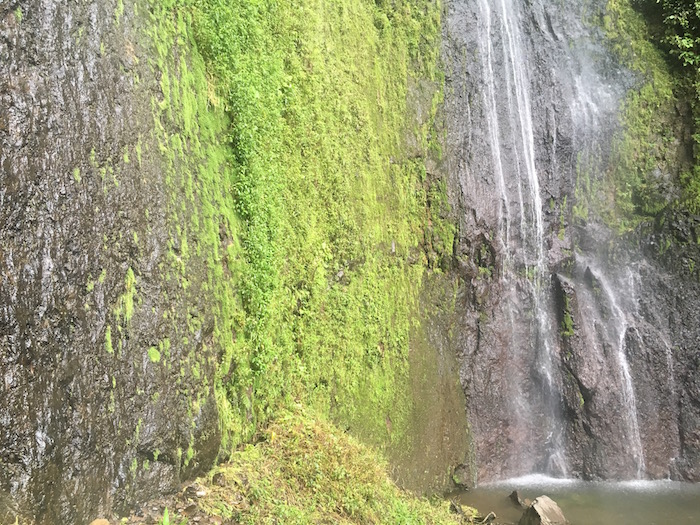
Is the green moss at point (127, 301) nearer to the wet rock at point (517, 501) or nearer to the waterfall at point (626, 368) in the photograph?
the wet rock at point (517, 501)

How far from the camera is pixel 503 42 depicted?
35.8ft

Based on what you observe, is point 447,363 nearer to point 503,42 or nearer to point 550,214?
point 550,214

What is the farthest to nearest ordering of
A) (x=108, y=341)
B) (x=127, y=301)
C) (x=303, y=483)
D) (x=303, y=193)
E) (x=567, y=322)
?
(x=567, y=322), (x=303, y=193), (x=303, y=483), (x=127, y=301), (x=108, y=341)

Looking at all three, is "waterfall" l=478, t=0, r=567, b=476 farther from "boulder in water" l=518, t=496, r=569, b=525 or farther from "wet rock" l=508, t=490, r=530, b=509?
"boulder in water" l=518, t=496, r=569, b=525

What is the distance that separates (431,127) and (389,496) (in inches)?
220

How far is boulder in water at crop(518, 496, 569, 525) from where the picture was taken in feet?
23.3

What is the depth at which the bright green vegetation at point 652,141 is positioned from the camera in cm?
1114

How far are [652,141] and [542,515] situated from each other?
743 cm

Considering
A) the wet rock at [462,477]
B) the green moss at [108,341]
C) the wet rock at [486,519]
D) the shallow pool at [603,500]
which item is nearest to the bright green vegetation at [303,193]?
the green moss at [108,341]

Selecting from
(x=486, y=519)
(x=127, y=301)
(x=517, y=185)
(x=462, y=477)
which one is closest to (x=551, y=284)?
(x=517, y=185)

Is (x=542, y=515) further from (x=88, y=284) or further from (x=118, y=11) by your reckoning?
(x=118, y=11)

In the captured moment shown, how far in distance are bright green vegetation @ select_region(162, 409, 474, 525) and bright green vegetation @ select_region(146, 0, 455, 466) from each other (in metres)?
0.23

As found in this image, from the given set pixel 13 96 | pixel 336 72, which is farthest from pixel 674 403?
pixel 13 96

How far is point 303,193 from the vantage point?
256 inches
